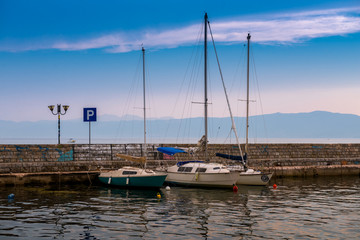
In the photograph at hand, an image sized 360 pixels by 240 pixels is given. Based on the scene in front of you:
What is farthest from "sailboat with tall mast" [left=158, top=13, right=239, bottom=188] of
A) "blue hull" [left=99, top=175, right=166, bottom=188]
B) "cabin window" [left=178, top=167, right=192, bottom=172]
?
"blue hull" [left=99, top=175, right=166, bottom=188]

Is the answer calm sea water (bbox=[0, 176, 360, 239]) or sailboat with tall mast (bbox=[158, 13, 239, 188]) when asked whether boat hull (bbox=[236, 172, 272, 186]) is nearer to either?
calm sea water (bbox=[0, 176, 360, 239])

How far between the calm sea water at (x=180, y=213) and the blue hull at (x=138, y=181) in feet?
2.04

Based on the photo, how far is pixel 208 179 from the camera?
31.3 metres

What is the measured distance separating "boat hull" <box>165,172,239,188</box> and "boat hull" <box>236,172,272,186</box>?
1.99 meters

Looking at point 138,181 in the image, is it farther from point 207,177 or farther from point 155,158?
point 155,158

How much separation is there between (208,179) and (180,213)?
949 centimetres

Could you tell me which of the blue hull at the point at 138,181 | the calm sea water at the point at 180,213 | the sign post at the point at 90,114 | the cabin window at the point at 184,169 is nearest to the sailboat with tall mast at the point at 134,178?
the blue hull at the point at 138,181

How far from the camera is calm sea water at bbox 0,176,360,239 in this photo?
17.9 m

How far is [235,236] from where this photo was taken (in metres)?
17.3

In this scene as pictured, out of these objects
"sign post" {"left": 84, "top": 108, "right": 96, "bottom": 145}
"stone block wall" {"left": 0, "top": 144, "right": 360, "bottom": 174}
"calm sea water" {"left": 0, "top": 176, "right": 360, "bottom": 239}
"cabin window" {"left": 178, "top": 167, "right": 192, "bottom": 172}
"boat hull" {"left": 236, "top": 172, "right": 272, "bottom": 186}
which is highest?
"sign post" {"left": 84, "top": 108, "right": 96, "bottom": 145}

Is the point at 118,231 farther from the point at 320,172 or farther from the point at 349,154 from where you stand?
the point at 349,154

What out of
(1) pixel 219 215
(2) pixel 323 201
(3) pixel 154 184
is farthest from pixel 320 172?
(1) pixel 219 215

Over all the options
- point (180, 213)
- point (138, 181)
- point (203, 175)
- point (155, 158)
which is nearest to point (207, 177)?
point (203, 175)

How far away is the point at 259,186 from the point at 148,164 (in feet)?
32.8
